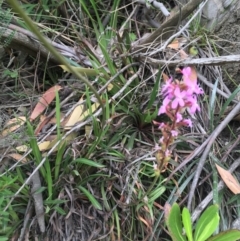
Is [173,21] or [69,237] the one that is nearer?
[69,237]

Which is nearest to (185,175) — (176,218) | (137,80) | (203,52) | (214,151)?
(214,151)

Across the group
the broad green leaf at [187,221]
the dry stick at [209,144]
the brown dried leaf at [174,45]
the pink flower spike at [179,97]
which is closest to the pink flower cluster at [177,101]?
the pink flower spike at [179,97]

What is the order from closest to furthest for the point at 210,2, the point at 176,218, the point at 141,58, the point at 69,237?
the point at 176,218 → the point at 69,237 → the point at 141,58 → the point at 210,2

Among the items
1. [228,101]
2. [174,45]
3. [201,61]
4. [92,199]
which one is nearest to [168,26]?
[174,45]

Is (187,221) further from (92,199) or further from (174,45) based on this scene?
(174,45)

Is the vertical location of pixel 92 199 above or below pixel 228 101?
above

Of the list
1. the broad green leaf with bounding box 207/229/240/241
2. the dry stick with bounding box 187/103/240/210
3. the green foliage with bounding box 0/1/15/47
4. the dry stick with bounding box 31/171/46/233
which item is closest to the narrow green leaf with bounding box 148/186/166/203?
the dry stick with bounding box 187/103/240/210

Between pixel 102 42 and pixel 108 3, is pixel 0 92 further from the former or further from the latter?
pixel 108 3

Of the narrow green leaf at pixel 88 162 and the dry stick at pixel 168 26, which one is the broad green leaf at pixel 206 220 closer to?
the narrow green leaf at pixel 88 162
